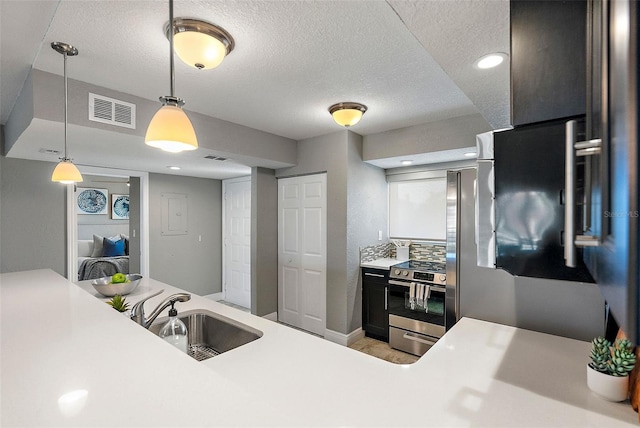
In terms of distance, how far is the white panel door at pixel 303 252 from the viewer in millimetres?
3676

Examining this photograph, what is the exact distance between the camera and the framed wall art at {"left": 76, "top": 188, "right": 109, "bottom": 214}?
6906 mm

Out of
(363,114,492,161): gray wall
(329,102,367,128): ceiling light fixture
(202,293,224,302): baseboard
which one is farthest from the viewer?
(202,293,224,302): baseboard

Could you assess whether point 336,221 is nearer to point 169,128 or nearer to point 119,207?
Result: point 169,128

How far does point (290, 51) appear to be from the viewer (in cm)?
178

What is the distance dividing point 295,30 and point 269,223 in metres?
2.81

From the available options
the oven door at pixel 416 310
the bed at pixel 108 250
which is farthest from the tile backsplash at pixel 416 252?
the bed at pixel 108 250

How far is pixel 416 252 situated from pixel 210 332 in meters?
2.86

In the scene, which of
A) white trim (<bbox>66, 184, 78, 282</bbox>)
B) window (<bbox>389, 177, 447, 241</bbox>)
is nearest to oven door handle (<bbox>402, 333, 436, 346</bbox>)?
window (<bbox>389, 177, 447, 241</bbox>)

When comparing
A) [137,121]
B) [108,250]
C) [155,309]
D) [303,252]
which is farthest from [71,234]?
[108,250]

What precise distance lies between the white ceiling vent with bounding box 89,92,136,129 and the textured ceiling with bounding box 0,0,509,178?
12cm

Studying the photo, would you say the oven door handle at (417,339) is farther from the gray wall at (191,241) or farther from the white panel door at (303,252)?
the gray wall at (191,241)

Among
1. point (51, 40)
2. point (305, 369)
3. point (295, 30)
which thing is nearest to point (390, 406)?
point (305, 369)

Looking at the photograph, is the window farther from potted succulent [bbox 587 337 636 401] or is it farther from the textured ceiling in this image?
potted succulent [bbox 587 337 636 401]

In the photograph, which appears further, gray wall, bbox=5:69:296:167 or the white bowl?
the white bowl
